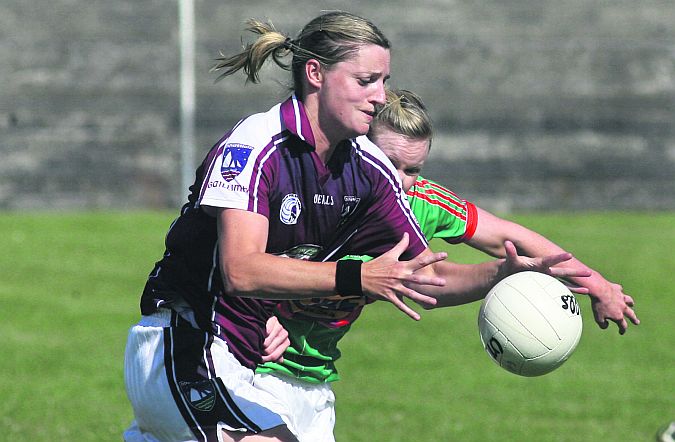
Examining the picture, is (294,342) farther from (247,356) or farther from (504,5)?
(504,5)

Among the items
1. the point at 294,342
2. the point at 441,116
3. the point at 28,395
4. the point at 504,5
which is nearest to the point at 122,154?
the point at 441,116

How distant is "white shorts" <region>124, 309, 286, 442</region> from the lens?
4.70m

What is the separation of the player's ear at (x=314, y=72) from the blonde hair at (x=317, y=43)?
2 centimetres

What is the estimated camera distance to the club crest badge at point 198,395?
4.70 m

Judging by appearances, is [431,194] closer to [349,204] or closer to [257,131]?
[349,204]

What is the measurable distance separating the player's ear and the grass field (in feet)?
13.2

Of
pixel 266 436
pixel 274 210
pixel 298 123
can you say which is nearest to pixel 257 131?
pixel 298 123

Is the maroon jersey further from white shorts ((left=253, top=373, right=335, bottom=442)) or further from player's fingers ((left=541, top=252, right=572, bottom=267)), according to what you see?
player's fingers ((left=541, top=252, right=572, bottom=267))

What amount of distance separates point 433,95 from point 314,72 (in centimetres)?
1599

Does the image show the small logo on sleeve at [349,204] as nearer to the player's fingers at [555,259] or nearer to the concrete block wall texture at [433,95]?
the player's fingers at [555,259]

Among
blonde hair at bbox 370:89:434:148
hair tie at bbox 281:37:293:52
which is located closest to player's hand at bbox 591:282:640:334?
blonde hair at bbox 370:89:434:148

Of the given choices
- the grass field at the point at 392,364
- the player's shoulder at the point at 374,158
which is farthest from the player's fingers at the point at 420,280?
the grass field at the point at 392,364

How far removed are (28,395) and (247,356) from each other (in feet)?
16.0

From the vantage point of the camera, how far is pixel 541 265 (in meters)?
5.06
